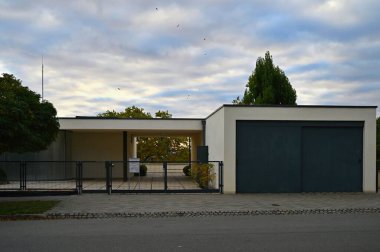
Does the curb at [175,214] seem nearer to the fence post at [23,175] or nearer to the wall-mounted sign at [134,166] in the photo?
the wall-mounted sign at [134,166]

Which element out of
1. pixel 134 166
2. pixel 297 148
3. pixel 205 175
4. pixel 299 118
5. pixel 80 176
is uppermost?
pixel 299 118

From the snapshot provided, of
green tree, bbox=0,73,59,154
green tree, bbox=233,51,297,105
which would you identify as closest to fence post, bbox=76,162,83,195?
green tree, bbox=0,73,59,154

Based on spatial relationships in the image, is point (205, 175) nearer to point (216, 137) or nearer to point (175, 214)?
point (216, 137)

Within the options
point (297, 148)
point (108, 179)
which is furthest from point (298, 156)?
point (108, 179)

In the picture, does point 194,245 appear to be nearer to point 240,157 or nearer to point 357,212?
point 357,212

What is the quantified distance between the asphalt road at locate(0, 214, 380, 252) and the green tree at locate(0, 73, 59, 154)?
8.88ft

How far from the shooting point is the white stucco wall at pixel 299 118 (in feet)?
54.3

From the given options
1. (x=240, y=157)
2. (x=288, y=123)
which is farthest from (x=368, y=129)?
(x=240, y=157)

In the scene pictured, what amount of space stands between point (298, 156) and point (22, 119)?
10.0 metres

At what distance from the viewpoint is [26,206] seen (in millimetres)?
12797

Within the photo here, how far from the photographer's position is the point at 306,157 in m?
17.2

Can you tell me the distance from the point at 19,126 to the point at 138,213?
13.3 ft

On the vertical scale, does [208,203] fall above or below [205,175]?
below

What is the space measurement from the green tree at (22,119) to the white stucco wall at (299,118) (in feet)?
20.4
